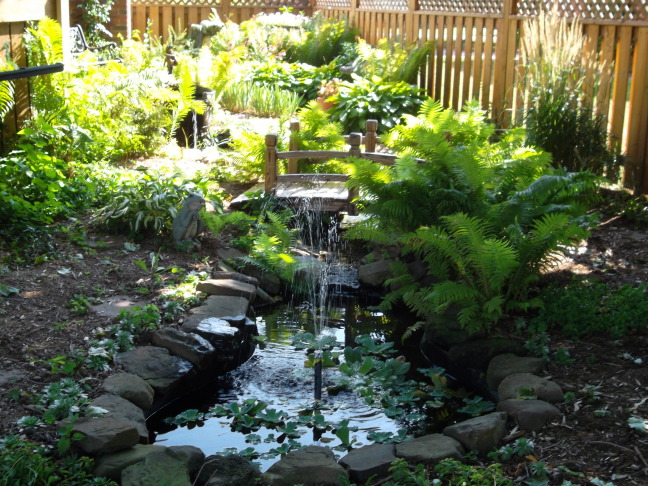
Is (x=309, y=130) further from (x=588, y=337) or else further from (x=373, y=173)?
(x=588, y=337)

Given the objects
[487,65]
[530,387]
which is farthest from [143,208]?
[487,65]

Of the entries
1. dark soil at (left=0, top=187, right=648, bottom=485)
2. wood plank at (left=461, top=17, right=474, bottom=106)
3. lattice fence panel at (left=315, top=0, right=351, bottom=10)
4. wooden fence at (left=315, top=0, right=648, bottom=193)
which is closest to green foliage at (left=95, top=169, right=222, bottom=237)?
dark soil at (left=0, top=187, right=648, bottom=485)

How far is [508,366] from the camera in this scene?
446 centimetres

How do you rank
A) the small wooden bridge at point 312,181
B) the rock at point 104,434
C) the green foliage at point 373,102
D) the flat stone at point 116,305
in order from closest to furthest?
1. the rock at point 104,434
2. the flat stone at point 116,305
3. the small wooden bridge at point 312,181
4. the green foliage at point 373,102

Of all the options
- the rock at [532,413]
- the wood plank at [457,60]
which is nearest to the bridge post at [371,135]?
the wood plank at [457,60]

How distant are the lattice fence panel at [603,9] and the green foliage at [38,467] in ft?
20.9

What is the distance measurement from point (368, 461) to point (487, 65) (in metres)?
6.99

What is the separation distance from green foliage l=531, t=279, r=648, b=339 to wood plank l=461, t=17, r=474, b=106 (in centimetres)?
540

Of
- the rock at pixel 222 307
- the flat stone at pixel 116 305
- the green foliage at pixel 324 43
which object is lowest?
the rock at pixel 222 307

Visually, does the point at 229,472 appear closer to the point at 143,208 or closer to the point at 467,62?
the point at 143,208

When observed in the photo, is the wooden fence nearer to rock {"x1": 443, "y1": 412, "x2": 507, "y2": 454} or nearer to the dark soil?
the dark soil

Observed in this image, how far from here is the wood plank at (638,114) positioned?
7.21m

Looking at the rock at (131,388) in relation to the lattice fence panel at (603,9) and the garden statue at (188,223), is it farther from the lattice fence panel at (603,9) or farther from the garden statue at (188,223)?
the lattice fence panel at (603,9)

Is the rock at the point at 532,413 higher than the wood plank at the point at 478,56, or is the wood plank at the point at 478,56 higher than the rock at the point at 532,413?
the wood plank at the point at 478,56
